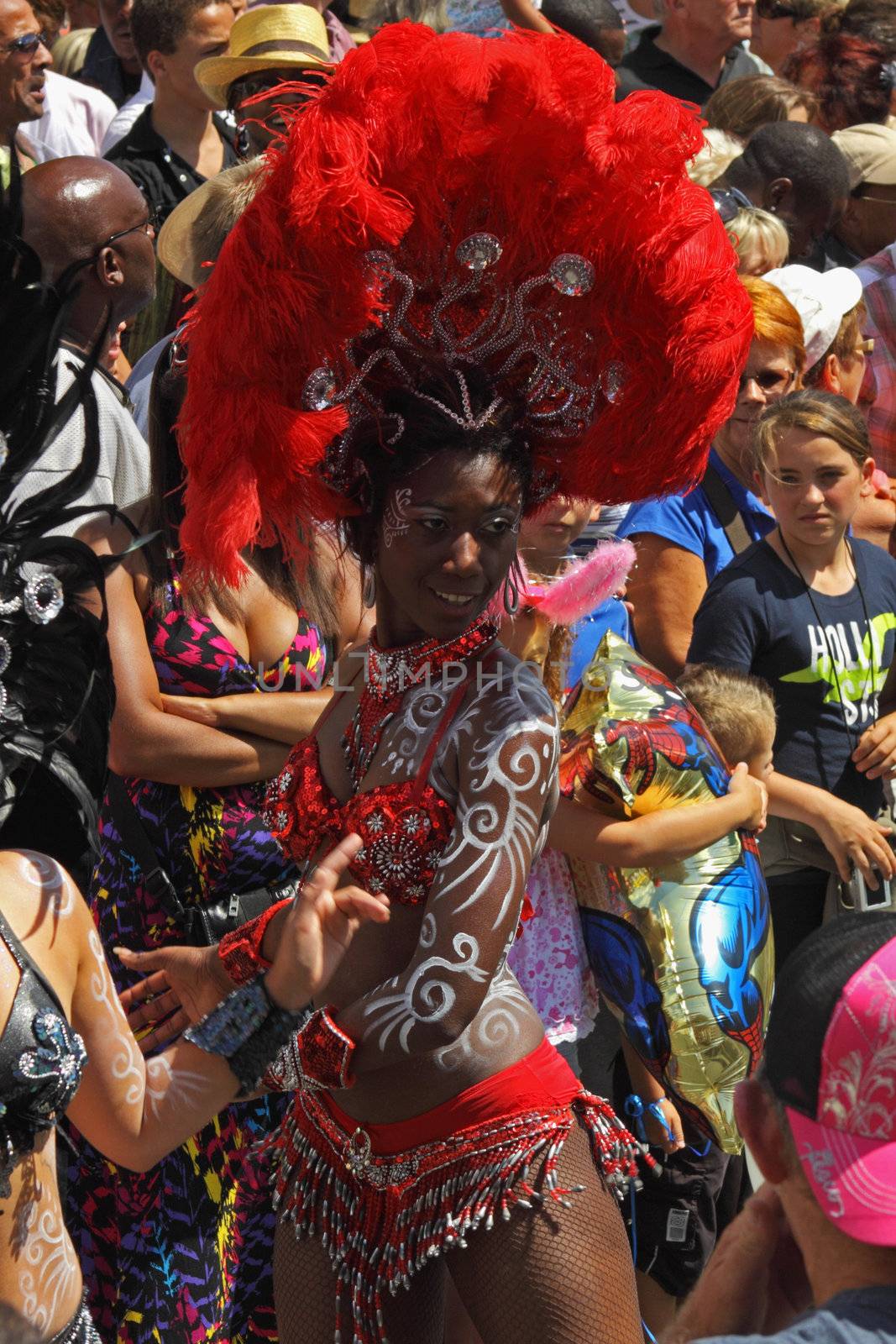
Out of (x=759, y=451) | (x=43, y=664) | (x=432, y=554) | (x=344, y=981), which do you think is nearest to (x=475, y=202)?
(x=432, y=554)

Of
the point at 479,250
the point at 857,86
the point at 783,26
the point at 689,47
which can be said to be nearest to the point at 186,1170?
the point at 479,250

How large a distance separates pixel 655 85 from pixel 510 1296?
625 cm

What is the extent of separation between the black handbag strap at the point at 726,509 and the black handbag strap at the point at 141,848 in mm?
2010

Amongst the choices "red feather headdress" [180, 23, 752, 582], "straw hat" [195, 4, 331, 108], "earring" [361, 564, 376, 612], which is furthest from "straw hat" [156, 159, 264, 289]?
"red feather headdress" [180, 23, 752, 582]

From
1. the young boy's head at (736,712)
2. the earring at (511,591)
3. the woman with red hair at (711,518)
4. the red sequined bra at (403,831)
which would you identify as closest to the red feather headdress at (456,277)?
the earring at (511,591)

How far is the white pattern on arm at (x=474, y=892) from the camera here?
2432 mm

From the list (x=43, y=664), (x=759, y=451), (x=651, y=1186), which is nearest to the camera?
(x=43, y=664)

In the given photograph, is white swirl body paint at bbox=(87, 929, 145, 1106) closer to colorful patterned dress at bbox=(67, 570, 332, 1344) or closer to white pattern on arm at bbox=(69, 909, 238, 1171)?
white pattern on arm at bbox=(69, 909, 238, 1171)

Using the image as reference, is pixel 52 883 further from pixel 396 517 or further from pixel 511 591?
pixel 511 591

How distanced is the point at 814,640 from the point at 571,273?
2.04 m

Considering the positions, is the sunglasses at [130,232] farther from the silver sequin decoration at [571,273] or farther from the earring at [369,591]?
the silver sequin decoration at [571,273]

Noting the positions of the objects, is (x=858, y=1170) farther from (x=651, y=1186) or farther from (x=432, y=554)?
(x=651, y=1186)

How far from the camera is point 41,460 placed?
2.53 metres

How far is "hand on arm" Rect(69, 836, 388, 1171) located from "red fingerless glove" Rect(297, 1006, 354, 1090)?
0.53 ft
